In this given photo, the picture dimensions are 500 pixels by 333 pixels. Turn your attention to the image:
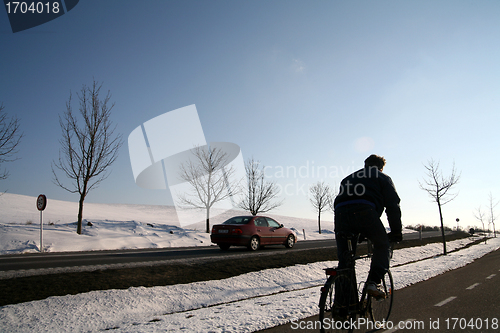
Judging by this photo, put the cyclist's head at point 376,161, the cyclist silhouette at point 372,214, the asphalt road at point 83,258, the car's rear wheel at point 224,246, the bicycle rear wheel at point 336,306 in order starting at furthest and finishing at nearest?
the car's rear wheel at point 224,246
the asphalt road at point 83,258
the cyclist's head at point 376,161
the cyclist silhouette at point 372,214
the bicycle rear wheel at point 336,306

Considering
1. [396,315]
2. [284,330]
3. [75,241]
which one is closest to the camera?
[284,330]

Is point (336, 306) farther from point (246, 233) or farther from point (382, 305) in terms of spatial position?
point (246, 233)

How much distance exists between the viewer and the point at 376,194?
336 cm

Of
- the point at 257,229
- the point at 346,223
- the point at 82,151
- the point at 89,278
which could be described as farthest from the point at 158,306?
the point at 82,151

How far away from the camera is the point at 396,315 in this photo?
443cm

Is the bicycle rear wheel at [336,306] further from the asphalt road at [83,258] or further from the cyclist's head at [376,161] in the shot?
the asphalt road at [83,258]

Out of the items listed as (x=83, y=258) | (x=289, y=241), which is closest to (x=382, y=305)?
(x=83, y=258)

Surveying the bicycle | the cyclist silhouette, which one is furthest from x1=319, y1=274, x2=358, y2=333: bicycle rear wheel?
the cyclist silhouette

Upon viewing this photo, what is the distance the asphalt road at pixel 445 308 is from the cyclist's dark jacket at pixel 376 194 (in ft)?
4.79

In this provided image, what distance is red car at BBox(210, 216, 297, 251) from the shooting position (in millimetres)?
13523

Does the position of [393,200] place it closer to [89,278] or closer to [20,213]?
[89,278]

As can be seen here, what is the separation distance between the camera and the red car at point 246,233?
1352cm

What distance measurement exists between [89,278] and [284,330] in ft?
13.5

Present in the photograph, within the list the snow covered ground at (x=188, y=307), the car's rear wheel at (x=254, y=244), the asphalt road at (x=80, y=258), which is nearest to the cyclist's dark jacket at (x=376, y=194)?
the snow covered ground at (x=188, y=307)
